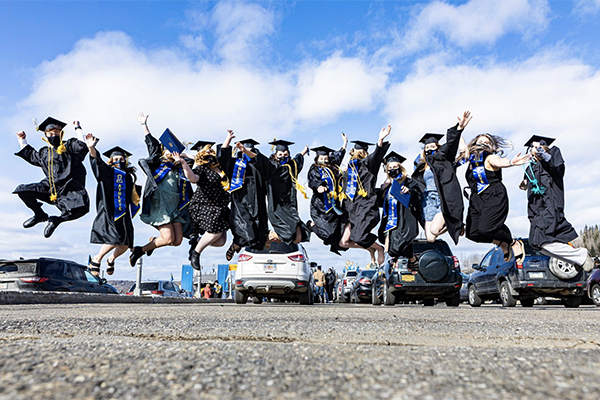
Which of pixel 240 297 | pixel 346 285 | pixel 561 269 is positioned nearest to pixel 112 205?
pixel 240 297

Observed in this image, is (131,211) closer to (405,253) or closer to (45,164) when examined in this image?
(45,164)

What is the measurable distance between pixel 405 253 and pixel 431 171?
1.69m

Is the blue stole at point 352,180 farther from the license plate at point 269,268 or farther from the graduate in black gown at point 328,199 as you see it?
the license plate at point 269,268

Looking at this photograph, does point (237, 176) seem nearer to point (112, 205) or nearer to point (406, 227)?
point (112, 205)

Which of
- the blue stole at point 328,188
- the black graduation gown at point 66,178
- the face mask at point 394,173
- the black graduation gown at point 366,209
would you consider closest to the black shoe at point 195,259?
the black graduation gown at point 66,178

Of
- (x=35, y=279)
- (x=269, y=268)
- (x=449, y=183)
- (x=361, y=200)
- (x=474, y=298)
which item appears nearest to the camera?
(x=449, y=183)

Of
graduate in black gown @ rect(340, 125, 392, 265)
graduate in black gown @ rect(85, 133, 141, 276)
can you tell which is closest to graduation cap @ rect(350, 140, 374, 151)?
graduate in black gown @ rect(340, 125, 392, 265)

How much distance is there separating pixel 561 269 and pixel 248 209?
6436 millimetres

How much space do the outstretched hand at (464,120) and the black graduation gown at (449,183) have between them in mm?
134

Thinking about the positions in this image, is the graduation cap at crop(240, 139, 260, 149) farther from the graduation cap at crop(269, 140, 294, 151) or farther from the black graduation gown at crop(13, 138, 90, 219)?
the black graduation gown at crop(13, 138, 90, 219)

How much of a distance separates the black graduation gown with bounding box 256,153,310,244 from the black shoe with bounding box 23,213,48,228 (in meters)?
4.06

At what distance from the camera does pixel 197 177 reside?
940 centimetres

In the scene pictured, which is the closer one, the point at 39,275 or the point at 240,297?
the point at 39,275

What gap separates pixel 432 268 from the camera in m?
10.2
